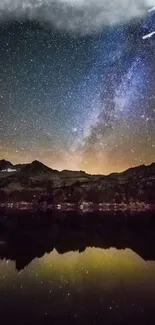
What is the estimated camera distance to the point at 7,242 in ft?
200

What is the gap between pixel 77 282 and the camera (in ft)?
113

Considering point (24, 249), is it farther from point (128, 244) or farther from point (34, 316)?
point (34, 316)

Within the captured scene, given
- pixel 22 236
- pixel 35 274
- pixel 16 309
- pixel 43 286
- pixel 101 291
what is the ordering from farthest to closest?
pixel 22 236 → pixel 35 274 → pixel 43 286 → pixel 101 291 → pixel 16 309

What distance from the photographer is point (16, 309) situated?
25.6m

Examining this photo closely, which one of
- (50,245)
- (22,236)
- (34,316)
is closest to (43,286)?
(34,316)

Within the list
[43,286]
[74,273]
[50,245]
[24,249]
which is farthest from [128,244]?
[43,286]

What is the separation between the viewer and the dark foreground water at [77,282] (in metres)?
24.2

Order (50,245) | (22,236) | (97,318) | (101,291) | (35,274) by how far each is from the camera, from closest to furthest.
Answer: (97,318) < (101,291) < (35,274) < (50,245) < (22,236)

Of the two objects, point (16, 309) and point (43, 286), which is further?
point (43, 286)

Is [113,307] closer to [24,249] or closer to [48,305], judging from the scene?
[48,305]

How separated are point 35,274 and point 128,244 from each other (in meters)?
25.4

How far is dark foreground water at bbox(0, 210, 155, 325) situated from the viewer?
2420 centimetres

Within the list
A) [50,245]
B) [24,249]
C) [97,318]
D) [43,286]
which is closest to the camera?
[97,318]

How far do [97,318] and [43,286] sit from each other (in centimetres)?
1085
